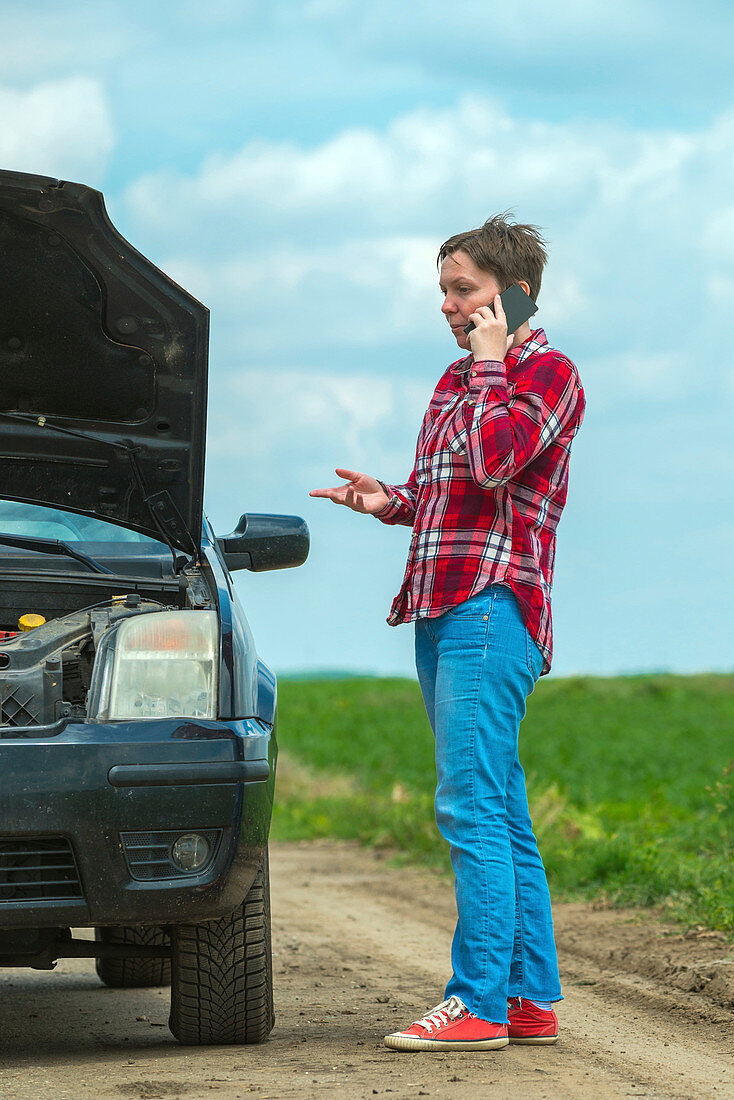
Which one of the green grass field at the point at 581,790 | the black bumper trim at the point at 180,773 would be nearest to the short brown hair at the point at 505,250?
the black bumper trim at the point at 180,773

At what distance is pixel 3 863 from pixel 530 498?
1695 mm

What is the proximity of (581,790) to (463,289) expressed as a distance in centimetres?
962

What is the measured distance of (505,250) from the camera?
3.71 metres

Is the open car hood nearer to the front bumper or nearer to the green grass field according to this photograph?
the front bumper

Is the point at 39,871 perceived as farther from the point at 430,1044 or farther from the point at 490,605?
the point at 490,605

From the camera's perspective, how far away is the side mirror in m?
4.50

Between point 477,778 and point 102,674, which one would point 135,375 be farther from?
point 477,778

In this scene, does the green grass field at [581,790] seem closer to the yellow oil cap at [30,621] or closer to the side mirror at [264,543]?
the side mirror at [264,543]

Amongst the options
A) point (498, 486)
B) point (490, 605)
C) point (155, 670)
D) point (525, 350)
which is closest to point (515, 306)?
point (525, 350)

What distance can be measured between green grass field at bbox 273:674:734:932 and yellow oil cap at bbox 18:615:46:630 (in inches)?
127

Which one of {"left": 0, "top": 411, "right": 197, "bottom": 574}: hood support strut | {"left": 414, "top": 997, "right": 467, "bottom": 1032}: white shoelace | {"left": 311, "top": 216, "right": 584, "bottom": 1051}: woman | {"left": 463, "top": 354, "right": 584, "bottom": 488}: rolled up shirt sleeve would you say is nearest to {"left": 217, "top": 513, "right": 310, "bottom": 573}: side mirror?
{"left": 0, "top": 411, "right": 197, "bottom": 574}: hood support strut

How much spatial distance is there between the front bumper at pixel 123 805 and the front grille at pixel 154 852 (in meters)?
0.01

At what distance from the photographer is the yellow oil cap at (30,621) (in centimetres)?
376

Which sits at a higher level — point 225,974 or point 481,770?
point 481,770
